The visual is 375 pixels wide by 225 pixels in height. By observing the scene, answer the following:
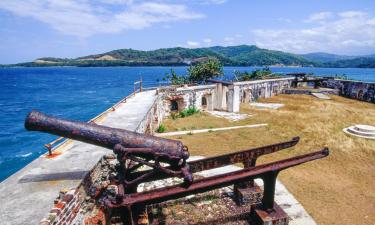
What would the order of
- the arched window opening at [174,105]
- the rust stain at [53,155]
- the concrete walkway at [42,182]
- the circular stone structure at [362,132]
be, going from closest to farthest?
the concrete walkway at [42,182] → the rust stain at [53,155] → the circular stone structure at [362,132] → the arched window opening at [174,105]

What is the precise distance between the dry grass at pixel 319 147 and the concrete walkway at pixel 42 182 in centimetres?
521

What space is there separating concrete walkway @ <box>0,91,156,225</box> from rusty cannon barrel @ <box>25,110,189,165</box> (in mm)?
942

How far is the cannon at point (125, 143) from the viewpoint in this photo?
14.2 ft

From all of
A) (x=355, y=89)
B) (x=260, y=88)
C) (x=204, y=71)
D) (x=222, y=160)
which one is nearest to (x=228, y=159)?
(x=222, y=160)

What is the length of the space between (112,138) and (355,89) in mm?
26682

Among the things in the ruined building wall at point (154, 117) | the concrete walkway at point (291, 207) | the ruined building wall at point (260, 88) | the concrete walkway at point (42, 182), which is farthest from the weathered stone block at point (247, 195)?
the ruined building wall at point (260, 88)

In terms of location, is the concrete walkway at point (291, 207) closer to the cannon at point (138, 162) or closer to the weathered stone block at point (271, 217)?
Answer: the weathered stone block at point (271, 217)

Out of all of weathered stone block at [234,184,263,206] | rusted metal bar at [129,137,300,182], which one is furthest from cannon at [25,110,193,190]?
weathered stone block at [234,184,263,206]

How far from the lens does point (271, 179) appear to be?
5199 mm

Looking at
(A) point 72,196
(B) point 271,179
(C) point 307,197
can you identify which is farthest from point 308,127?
(A) point 72,196

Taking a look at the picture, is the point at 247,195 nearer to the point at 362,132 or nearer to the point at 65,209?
the point at 65,209

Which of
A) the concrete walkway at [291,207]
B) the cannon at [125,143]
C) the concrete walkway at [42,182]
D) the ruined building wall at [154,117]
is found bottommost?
the concrete walkway at [291,207]

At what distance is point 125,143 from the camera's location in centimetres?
449

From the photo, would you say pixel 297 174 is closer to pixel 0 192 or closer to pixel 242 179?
pixel 242 179
